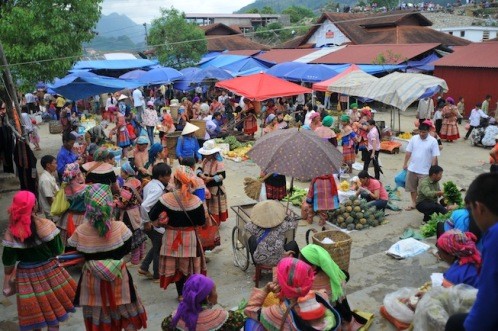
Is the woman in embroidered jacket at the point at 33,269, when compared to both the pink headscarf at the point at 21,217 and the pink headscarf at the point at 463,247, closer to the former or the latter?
the pink headscarf at the point at 21,217

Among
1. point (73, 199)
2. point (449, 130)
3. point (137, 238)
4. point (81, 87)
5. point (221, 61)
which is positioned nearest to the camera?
point (73, 199)

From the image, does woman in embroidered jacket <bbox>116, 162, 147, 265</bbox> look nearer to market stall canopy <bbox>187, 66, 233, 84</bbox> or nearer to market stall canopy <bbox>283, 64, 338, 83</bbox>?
market stall canopy <bbox>283, 64, 338, 83</bbox>

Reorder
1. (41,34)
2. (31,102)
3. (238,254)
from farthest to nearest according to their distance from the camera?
(31,102), (41,34), (238,254)

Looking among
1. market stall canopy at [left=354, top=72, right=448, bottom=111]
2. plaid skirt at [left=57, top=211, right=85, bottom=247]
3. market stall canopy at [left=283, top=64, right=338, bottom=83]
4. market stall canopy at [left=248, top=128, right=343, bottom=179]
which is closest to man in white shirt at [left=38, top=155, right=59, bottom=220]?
plaid skirt at [left=57, top=211, right=85, bottom=247]

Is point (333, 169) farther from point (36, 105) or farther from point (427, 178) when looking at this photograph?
point (36, 105)

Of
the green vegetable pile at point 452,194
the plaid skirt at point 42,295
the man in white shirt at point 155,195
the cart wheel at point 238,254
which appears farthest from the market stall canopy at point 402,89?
the plaid skirt at point 42,295

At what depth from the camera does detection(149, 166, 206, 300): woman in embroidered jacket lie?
4.76 metres

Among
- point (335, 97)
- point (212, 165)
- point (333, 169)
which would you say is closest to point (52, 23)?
point (212, 165)

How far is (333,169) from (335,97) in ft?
65.8

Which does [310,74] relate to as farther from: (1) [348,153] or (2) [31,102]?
(2) [31,102]

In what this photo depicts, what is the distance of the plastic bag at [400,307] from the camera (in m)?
4.21

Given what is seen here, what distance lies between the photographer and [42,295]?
13.7 feet

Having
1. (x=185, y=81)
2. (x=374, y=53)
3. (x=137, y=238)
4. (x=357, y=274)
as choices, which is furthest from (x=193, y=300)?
(x=374, y=53)

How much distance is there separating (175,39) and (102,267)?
2517 centimetres
